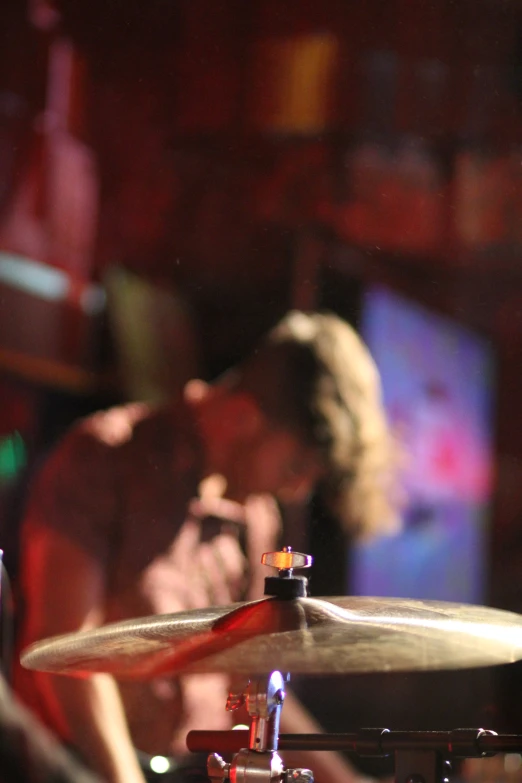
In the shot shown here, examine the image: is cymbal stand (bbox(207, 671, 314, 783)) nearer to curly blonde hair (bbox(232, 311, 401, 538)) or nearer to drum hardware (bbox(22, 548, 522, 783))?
drum hardware (bbox(22, 548, 522, 783))

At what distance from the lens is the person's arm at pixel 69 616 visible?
4.22 ft

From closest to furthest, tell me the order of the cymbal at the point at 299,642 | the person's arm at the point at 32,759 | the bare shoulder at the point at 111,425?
the person's arm at the point at 32,759 < the cymbal at the point at 299,642 < the bare shoulder at the point at 111,425

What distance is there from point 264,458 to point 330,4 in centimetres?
84

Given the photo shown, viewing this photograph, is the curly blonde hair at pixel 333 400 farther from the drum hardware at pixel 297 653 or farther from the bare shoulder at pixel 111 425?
the drum hardware at pixel 297 653

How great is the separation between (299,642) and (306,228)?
1.18 meters

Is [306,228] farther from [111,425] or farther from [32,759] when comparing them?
[32,759]

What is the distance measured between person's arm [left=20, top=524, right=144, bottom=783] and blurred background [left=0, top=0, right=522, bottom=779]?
0.78 ft

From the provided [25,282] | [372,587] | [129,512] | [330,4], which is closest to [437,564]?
[372,587]

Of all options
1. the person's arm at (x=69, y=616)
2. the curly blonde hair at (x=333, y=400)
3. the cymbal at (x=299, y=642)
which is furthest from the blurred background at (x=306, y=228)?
the cymbal at (x=299, y=642)

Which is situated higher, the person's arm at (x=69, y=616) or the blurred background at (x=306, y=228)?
the blurred background at (x=306, y=228)

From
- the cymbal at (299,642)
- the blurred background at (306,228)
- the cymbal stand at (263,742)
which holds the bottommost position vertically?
the cymbal stand at (263,742)

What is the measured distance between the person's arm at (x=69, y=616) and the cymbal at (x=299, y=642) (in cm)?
52

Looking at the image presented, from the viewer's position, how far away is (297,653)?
664 millimetres

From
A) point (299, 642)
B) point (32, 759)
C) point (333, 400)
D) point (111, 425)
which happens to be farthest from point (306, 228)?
point (32, 759)
